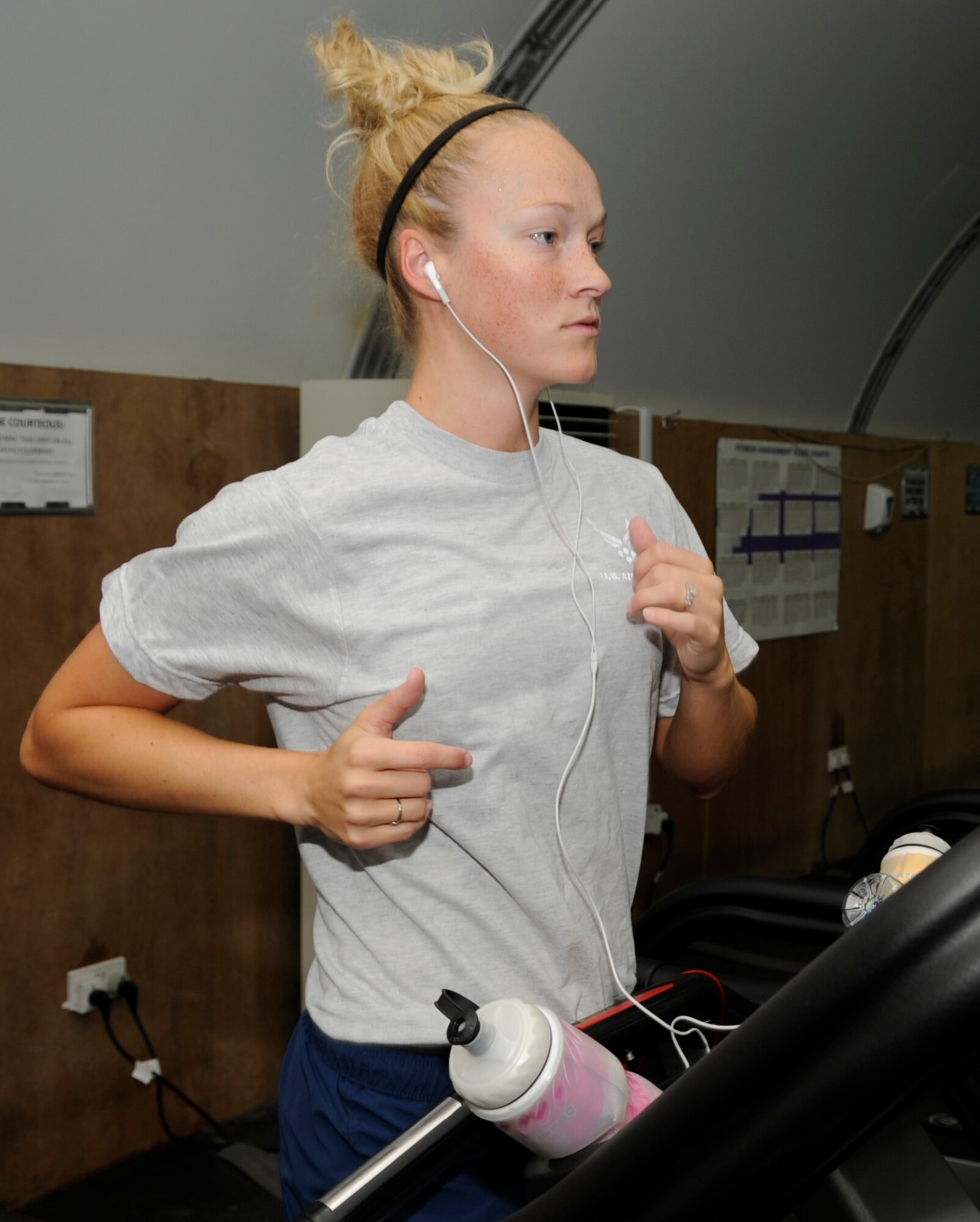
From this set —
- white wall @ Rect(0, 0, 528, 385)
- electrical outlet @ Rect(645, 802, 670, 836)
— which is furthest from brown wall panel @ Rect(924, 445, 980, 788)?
white wall @ Rect(0, 0, 528, 385)

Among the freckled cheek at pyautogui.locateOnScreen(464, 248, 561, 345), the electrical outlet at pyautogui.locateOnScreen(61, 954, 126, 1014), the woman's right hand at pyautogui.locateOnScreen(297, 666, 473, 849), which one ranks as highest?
the freckled cheek at pyautogui.locateOnScreen(464, 248, 561, 345)

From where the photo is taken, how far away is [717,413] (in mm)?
4156

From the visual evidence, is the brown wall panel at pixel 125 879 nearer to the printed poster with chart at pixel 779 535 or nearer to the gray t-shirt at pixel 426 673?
the gray t-shirt at pixel 426 673

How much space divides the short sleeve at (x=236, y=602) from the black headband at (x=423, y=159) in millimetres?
310

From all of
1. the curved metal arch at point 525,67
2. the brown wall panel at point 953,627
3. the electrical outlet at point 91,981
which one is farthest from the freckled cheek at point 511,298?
the brown wall panel at point 953,627

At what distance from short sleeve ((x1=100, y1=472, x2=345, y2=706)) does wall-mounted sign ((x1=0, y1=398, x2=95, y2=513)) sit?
1.40 meters

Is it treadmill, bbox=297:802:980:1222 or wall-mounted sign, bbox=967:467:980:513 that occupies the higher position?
wall-mounted sign, bbox=967:467:980:513

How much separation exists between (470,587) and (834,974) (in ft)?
2.09

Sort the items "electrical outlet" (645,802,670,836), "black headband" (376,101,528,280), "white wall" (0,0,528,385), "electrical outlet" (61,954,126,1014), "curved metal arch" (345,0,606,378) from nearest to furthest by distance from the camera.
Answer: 1. "black headband" (376,101,528,280)
2. "white wall" (0,0,528,385)
3. "electrical outlet" (61,954,126,1014)
4. "curved metal arch" (345,0,606,378)
5. "electrical outlet" (645,802,670,836)

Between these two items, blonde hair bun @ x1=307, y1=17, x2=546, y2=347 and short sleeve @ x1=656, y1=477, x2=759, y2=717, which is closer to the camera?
blonde hair bun @ x1=307, y1=17, x2=546, y2=347

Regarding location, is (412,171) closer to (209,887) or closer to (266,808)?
(266,808)

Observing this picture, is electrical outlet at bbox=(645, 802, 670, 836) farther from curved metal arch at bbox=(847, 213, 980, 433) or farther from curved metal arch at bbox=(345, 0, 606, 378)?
curved metal arch at bbox=(847, 213, 980, 433)

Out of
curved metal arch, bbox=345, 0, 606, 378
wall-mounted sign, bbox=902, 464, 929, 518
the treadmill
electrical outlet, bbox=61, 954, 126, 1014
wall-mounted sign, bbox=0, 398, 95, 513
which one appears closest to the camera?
the treadmill

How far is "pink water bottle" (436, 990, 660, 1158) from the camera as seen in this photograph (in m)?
0.68
